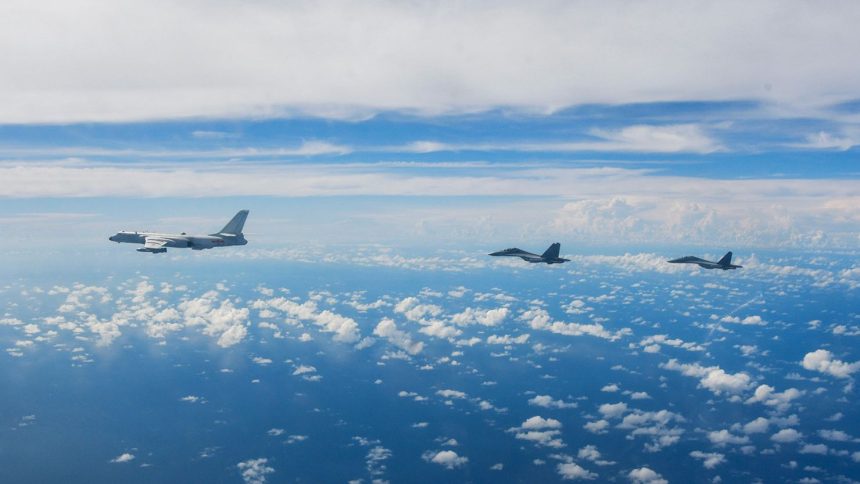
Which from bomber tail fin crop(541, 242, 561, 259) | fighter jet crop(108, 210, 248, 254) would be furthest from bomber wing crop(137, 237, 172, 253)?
bomber tail fin crop(541, 242, 561, 259)

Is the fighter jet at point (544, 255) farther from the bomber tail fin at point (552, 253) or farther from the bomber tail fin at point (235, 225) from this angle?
the bomber tail fin at point (235, 225)

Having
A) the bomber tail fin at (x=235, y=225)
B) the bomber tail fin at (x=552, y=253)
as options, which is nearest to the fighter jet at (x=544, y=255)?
the bomber tail fin at (x=552, y=253)

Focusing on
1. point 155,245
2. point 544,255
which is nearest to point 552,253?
point 544,255

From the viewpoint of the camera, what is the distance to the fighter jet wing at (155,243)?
48312 mm

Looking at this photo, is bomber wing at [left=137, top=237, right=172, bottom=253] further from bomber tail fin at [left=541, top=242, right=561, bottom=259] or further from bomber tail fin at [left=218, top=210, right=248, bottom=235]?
bomber tail fin at [left=541, top=242, right=561, bottom=259]

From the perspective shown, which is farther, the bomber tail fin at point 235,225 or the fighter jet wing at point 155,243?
the bomber tail fin at point 235,225

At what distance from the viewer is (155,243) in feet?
174

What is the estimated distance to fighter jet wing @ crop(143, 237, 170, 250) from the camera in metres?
48.3

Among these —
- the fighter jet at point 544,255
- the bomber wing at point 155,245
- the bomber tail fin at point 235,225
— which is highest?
the bomber tail fin at point 235,225

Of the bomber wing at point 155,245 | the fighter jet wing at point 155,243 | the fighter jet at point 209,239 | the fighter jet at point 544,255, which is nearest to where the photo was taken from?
the bomber wing at point 155,245

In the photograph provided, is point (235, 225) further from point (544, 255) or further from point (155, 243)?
point (544, 255)

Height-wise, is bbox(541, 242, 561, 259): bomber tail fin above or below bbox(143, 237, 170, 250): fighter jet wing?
below

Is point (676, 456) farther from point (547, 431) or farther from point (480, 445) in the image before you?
point (480, 445)

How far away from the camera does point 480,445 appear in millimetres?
187875
